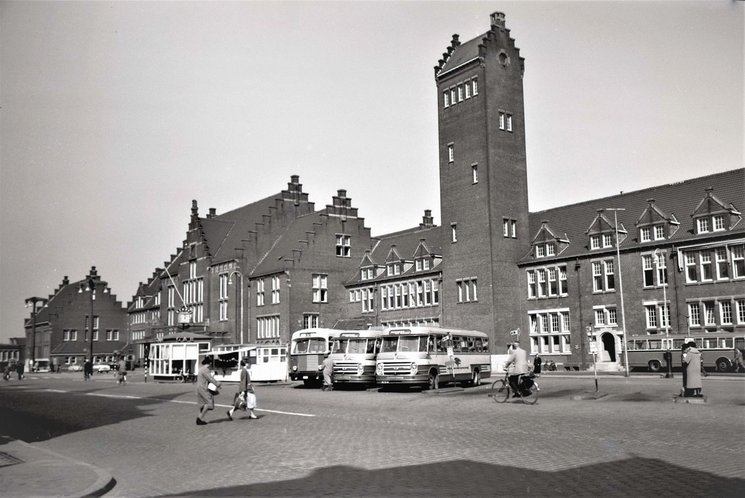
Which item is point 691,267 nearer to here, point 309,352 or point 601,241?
point 601,241

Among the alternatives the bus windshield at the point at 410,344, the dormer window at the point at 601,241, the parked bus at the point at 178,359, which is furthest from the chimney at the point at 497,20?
the bus windshield at the point at 410,344

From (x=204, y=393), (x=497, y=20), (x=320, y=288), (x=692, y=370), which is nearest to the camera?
(x=204, y=393)

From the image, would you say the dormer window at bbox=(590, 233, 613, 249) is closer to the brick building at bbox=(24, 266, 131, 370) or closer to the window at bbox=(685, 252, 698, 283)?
the window at bbox=(685, 252, 698, 283)

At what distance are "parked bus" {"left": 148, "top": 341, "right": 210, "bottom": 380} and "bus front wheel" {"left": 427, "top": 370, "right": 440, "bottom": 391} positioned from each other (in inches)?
1095

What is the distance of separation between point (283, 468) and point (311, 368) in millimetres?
29068

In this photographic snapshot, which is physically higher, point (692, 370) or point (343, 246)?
point (343, 246)

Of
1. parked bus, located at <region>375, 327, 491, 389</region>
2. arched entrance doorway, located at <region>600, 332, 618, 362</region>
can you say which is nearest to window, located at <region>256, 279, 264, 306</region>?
arched entrance doorway, located at <region>600, 332, 618, 362</region>

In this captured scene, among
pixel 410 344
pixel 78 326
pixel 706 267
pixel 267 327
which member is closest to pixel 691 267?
pixel 706 267

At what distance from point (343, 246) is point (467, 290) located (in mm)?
19629

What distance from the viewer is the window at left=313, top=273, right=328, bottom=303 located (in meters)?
71.8

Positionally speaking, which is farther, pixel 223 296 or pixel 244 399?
pixel 223 296

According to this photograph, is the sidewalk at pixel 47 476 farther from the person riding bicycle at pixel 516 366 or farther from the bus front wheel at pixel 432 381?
the bus front wheel at pixel 432 381

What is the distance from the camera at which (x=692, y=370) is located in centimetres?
2252

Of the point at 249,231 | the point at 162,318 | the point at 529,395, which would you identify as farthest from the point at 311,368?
the point at 162,318
